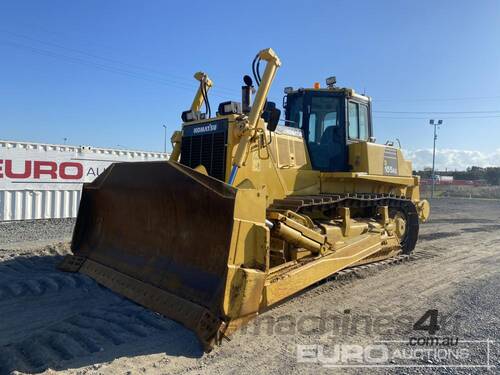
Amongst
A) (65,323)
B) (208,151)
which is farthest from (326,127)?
(65,323)

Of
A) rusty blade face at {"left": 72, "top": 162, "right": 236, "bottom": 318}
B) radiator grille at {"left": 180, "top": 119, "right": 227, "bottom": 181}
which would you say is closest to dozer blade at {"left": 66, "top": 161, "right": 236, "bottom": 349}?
rusty blade face at {"left": 72, "top": 162, "right": 236, "bottom": 318}

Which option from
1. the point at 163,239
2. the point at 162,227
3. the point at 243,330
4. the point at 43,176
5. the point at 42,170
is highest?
the point at 42,170

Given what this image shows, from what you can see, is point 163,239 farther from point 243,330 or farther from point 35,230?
point 35,230

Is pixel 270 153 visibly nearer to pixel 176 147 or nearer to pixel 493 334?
pixel 176 147

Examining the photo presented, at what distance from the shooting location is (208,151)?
19.7 feet

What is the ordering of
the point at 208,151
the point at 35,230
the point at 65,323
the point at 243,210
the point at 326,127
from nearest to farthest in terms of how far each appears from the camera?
the point at 243,210, the point at 65,323, the point at 208,151, the point at 326,127, the point at 35,230

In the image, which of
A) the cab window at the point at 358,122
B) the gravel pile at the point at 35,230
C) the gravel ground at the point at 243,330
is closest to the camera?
the gravel ground at the point at 243,330

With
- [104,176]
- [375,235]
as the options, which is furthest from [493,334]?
[104,176]

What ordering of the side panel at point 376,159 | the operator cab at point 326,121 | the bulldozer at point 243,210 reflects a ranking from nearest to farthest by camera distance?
the bulldozer at point 243,210
the operator cab at point 326,121
the side panel at point 376,159

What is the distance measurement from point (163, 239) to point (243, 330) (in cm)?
155

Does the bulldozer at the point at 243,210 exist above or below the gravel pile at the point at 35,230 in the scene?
above

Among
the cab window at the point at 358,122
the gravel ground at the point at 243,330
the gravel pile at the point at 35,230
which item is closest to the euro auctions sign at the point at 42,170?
the gravel pile at the point at 35,230

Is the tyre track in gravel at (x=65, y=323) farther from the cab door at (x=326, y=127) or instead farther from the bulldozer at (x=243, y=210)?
the cab door at (x=326, y=127)

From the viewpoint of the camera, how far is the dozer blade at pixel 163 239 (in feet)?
14.2
